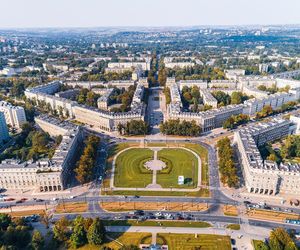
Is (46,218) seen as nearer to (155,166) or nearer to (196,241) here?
(196,241)

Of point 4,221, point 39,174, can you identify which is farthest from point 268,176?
point 4,221

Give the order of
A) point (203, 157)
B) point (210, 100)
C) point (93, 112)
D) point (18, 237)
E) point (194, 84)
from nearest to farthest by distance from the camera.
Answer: point (18, 237), point (203, 157), point (93, 112), point (210, 100), point (194, 84)

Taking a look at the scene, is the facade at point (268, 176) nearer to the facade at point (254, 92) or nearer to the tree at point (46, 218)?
the tree at point (46, 218)

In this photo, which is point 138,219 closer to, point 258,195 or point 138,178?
point 138,178

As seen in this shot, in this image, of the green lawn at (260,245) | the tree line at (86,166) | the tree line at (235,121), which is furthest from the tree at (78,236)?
the tree line at (235,121)

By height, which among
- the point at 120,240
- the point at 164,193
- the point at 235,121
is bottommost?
the point at 164,193

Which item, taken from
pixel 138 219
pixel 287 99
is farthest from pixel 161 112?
pixel 138 219
